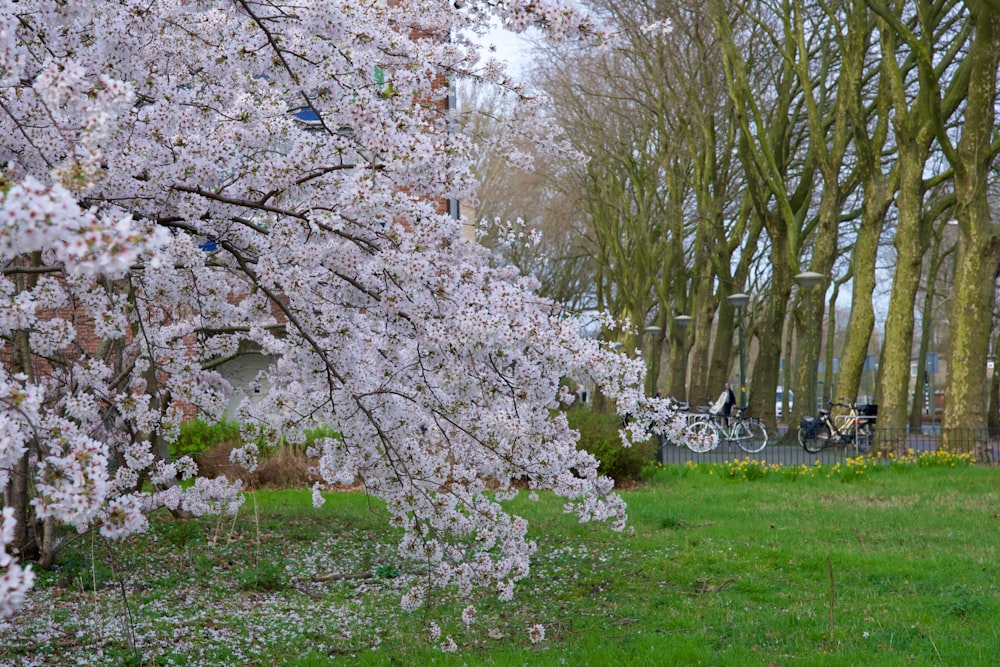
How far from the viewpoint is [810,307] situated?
2103 cm

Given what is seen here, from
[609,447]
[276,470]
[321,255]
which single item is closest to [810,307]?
[609,447]

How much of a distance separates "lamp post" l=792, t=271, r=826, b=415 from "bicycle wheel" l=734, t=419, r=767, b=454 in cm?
175

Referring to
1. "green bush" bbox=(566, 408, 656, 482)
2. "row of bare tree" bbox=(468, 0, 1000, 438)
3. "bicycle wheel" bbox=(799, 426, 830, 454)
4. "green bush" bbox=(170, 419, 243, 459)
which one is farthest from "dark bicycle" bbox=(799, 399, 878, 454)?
"green bush" bbox=(170, 419, 243, 459)

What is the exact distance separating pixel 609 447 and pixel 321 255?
391 inches

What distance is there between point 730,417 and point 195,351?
17322 mm

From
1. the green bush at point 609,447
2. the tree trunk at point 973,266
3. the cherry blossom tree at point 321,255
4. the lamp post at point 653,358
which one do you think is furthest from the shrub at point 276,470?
the lamp post at point 653,358

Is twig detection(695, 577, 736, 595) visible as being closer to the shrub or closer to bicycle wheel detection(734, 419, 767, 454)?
the shrub

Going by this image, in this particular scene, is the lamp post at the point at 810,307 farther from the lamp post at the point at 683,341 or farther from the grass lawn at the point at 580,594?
the grass lawn at the point at 580,594

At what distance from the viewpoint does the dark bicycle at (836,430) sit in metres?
20.3

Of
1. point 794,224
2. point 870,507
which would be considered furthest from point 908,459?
point 794,224

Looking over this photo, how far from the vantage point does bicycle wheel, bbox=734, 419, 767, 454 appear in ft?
70.2

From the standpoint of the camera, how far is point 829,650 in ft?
17.3

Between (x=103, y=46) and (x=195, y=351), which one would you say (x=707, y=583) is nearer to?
(x=195, y=351)

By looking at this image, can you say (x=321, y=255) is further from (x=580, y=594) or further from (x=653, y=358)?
(x=653, y=358)
